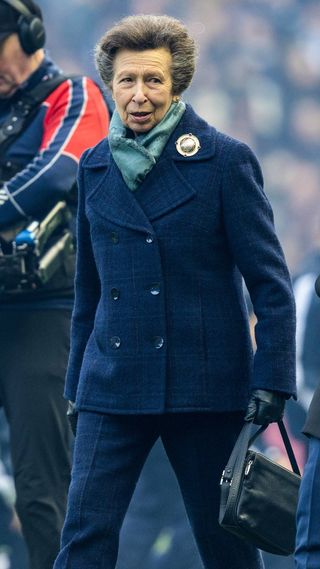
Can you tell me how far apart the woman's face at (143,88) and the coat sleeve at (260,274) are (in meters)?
0.24

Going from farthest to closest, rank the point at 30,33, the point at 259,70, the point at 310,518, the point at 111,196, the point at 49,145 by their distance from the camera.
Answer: the point at 259,70 < the point at 30,33 < the point at 49,145 < the point at 111,196 < the point at 310,518

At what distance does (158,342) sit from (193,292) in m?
0.16

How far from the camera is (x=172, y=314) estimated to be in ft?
14.4

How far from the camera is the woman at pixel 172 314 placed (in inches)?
171

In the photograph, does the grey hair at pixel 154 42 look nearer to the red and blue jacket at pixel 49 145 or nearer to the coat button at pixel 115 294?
the coat button at pixel 115 294

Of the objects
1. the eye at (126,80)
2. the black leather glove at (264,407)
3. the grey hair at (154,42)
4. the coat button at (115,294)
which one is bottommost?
the black leather glove at (264,407)

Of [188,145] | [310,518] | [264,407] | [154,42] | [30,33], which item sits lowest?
[310,518]

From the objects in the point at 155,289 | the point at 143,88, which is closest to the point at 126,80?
the point at 143,88

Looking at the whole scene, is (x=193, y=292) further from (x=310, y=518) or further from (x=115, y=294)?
(x=310, y=518)

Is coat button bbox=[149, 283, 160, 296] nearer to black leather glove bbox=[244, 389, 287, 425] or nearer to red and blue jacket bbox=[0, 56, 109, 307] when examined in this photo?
black leather glove bbox=[244, 389, 287, 425]

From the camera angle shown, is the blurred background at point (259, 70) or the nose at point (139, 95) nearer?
the nose at point (139, 95)

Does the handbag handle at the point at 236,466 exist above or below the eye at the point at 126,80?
below

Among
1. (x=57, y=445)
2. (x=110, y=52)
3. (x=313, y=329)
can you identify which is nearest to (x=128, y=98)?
(x=110, y=52)

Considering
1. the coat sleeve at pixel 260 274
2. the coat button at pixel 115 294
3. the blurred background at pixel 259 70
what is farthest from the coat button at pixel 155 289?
the blurred background at pixel 259 70
